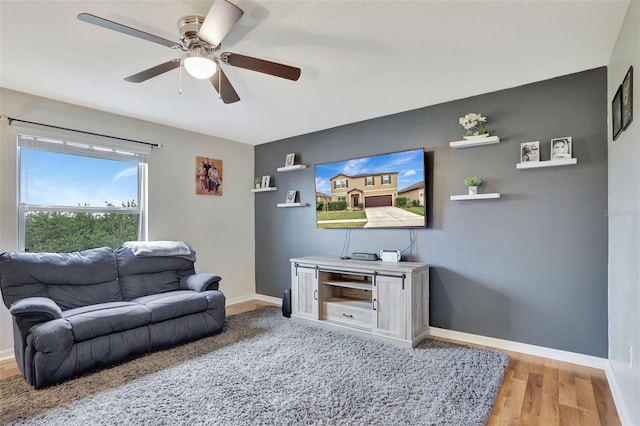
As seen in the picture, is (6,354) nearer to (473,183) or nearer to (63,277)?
(63,277)

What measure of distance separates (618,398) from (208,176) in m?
4.61

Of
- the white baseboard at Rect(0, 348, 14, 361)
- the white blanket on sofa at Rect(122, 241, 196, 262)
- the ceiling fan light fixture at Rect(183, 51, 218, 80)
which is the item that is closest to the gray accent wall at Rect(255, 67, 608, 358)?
the white blanket on sofa at Rect(122, 241, 196, 262)

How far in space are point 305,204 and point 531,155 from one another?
266 cm

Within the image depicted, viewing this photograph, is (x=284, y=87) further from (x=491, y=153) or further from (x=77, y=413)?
(x=77, y=413)

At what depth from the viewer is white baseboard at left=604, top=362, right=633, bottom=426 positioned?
6.43 ft

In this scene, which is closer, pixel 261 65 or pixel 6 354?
pixel 261 65

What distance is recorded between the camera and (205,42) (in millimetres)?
1992

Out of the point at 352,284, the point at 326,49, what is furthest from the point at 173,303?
the point at 326,49

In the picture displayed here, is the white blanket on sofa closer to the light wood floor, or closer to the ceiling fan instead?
the light wood floor

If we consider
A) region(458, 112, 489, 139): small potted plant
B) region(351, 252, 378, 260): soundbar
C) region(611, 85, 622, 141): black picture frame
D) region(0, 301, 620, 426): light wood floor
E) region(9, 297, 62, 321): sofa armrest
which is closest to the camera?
region(0, 301, 620, 426): light wood floor

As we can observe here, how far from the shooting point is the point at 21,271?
286 centimetres

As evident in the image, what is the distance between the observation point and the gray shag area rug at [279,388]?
2.07 metres

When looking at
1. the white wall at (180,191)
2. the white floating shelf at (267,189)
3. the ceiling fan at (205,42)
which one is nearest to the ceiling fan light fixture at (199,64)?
the ceiling fan at (205,42)

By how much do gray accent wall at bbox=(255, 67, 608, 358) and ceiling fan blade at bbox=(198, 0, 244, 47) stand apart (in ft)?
8.04
